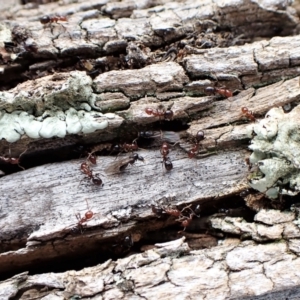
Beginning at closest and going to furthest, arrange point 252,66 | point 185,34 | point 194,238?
1. point 194,238
2. point 252,66
3. point 185,34

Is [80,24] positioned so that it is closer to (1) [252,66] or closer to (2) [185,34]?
(2) [185,34]

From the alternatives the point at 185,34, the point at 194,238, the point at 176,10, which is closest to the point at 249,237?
the point at 194,238

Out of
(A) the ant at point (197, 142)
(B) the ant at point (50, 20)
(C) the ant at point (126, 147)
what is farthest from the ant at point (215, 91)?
(B) the ant at point (50, 20)

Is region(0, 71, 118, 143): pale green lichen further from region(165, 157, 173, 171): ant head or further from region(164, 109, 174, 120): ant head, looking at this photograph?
region(165, 157, 173, 171): ant head

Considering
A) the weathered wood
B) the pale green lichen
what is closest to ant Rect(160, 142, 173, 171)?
the pale green lichen

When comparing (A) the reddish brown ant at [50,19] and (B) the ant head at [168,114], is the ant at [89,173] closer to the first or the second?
(B) the ant head at [168,114]

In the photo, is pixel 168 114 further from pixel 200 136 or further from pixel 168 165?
pixel 168 165
